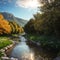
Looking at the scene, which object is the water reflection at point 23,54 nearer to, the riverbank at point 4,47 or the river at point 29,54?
the river at point 29,54

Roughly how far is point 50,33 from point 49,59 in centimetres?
1908

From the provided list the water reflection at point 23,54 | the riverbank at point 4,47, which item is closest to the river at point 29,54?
the water reflection at point 23,54

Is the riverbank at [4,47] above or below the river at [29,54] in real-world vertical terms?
above

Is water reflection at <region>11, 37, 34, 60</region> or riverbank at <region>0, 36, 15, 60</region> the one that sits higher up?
riverbank at <region>0, 36, 15, 60</region>

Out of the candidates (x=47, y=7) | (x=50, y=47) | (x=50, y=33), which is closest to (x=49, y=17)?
(x=47, y=7)

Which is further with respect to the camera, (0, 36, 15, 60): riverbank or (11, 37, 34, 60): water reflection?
(11, 37, 34, 60): water reflection

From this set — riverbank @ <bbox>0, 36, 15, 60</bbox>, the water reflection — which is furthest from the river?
riverbank @ <bbox>0, 36, 15, 60</bbox>

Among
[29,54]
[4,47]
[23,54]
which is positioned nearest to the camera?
[23,54]

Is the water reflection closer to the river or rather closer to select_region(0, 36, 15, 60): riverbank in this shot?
the river

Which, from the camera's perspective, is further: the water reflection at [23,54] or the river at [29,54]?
the water reflection at [23,54]

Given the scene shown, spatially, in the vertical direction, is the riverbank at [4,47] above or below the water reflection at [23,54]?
above

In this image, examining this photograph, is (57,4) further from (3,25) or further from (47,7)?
(3,25)

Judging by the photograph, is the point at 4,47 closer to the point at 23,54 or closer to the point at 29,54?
the point at 23,54

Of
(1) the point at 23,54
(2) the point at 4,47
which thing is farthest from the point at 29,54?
(2) the point at 4,47
